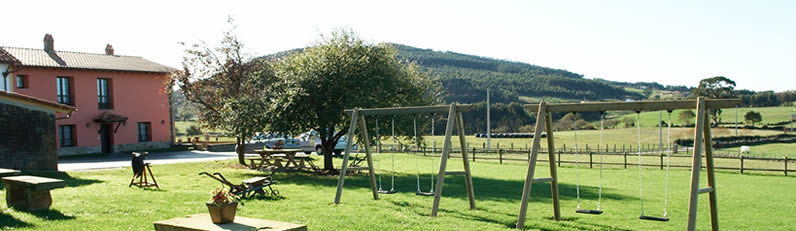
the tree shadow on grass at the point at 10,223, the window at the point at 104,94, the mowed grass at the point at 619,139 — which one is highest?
the window at the point at 104,94

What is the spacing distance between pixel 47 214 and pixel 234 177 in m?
9.75

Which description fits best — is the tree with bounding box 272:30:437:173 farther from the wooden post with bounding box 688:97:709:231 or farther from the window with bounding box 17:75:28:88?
the window with bounding box 17:75:28:88

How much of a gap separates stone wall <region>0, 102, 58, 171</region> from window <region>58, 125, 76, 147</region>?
17.0 metres

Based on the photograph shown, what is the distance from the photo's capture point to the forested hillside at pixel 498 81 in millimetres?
113188

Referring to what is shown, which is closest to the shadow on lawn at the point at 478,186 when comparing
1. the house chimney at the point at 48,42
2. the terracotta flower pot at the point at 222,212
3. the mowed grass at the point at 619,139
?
the terracotta flower pot at the point at 222,212

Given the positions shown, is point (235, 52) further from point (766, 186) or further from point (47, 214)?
point (766, 186)

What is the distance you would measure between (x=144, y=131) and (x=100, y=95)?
3.73 metres

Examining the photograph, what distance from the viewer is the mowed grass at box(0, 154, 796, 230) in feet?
31.3

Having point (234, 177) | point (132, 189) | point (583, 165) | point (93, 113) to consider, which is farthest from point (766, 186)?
point (93, 113)

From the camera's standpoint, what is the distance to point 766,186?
19109 mm

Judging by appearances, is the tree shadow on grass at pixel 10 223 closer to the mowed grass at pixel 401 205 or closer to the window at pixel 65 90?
the mowed grass at pixel 401 205

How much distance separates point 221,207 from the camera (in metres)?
7.22

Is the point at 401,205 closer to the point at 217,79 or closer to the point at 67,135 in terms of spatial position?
the point at 217,79

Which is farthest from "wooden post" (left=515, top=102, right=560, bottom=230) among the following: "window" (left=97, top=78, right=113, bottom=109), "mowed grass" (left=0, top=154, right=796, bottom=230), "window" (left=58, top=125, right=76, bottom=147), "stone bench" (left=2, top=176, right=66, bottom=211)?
"window" (left=97, top=78, right=113, bottom=109)
